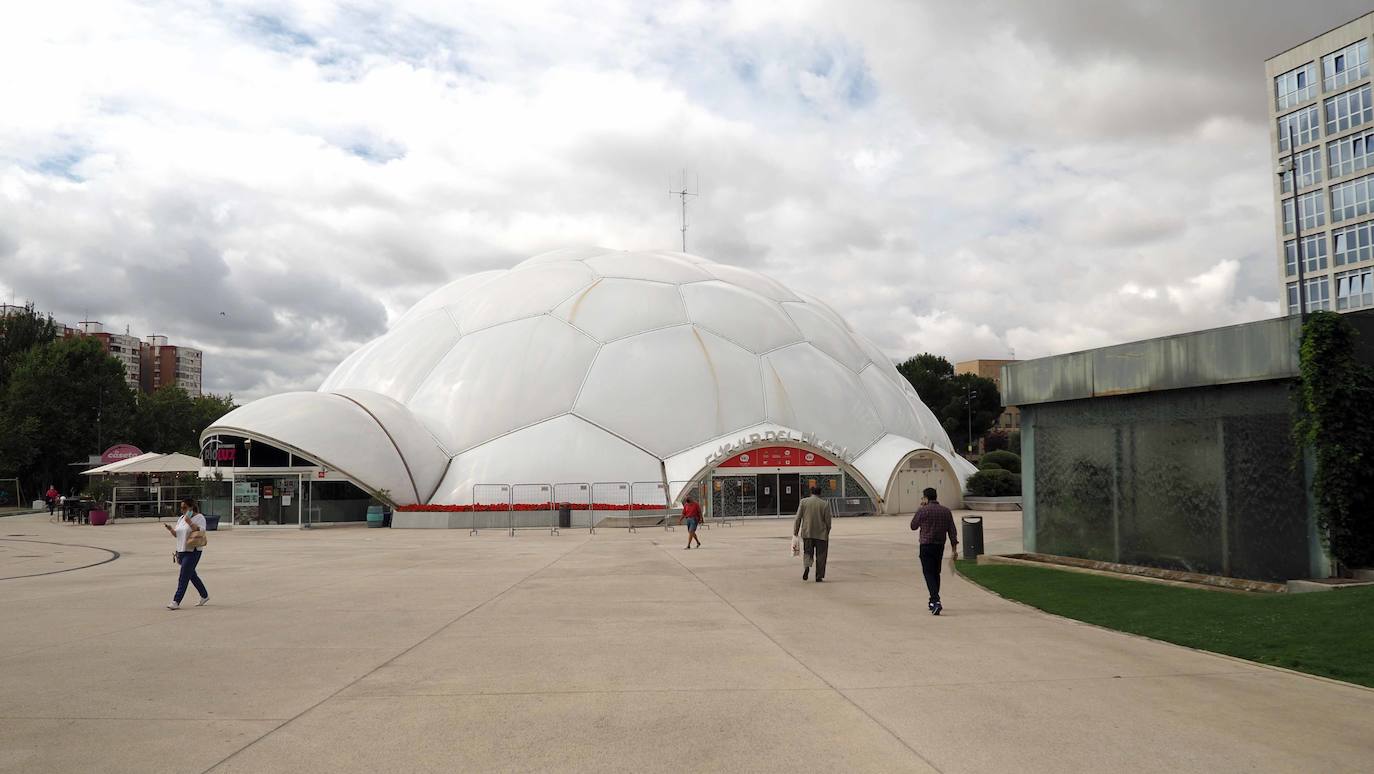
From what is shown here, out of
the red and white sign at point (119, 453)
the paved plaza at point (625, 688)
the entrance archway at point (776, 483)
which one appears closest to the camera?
the paved plaza at point (625, 688)

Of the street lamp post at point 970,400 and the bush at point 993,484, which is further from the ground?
the street lamp post at point 970,400

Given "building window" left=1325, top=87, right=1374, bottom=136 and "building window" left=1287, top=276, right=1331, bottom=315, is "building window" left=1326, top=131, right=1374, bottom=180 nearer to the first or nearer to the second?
"building window" left=1325, top=87, right=1374, bottom=136

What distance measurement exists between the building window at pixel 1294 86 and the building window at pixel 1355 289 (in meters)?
11.2

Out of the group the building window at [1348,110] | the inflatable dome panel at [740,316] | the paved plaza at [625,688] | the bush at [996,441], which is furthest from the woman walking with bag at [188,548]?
the bush at [996,441]

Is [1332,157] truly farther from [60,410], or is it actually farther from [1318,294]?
[60,410]

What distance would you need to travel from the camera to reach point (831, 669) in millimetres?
7242

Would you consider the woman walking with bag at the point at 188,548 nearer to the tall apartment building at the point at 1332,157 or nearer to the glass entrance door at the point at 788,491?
the glass entrance door at the point at 788,491

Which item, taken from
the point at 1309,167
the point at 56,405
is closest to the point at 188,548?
the point at 56,405

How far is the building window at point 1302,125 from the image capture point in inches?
2083

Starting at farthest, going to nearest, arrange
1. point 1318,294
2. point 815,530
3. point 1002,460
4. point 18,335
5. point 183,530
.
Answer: point 18,335, point 1318,294, point 1002,460, point 815,530, point 183,530

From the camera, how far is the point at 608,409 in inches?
1361

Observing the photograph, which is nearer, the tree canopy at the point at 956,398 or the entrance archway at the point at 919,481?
the entrance archway at the point at 919,481

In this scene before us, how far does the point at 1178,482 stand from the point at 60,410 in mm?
62916

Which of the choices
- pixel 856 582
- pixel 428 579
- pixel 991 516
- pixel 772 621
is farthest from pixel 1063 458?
pixel 991 516
